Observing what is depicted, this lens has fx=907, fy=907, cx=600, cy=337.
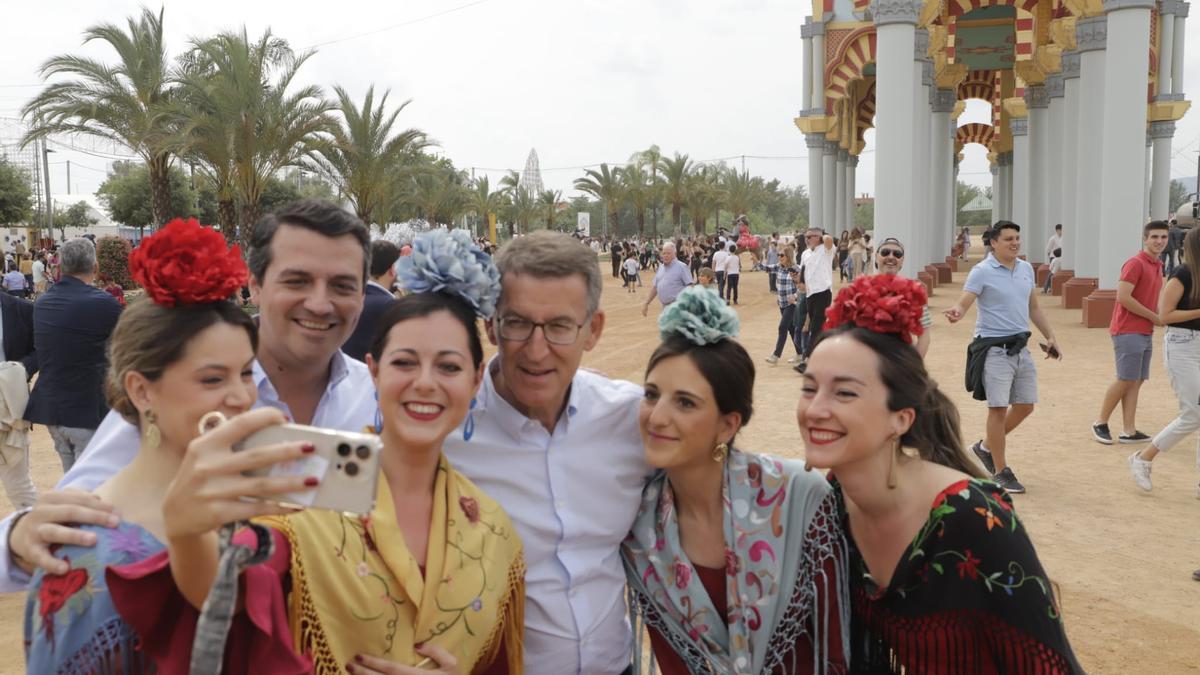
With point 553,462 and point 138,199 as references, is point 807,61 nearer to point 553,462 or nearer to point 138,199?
point 553,462

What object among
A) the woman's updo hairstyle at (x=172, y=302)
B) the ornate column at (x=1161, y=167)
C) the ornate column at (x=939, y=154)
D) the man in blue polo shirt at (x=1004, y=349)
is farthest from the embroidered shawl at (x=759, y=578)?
the ornate column at (x=1161, y=167)

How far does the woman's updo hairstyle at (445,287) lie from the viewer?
219 centimetres

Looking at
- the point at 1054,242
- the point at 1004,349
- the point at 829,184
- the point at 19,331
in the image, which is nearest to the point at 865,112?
the point at 829,184

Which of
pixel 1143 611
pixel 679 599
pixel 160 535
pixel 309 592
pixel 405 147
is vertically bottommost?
pixel 1143 611

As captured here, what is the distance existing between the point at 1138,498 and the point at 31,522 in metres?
7.18

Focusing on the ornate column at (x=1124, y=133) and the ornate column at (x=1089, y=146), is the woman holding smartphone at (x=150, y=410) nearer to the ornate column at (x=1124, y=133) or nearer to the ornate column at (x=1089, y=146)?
the ornate column at (x=1124, y=133)

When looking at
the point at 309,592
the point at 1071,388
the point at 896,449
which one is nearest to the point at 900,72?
the point at 1071,388

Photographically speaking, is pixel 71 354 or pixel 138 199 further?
pixel 138 199

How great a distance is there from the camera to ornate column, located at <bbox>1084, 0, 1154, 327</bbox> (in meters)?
14.6

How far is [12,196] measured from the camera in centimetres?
3406

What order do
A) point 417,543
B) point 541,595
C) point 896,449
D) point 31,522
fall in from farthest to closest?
point 896,449, point 541,595, point 417,543, point 31,522

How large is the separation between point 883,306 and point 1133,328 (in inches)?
260

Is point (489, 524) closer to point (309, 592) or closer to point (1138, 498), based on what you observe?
point (309, 592)

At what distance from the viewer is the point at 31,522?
72.8 inches
